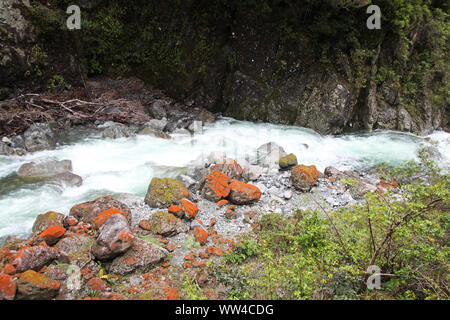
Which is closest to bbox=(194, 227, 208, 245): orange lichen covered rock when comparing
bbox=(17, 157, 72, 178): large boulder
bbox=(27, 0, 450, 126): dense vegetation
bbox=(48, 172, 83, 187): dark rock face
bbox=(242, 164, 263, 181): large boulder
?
bbox=(242, 164, 263, 181): large boulder

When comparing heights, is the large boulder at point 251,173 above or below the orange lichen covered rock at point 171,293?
above

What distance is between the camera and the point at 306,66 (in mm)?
10031

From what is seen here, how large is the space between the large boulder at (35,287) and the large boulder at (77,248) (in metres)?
0.51

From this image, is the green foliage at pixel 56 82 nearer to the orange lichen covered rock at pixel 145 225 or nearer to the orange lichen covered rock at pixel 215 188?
the orange lichen covered rock at pixel 215 188

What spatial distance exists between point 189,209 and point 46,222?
2462 mm

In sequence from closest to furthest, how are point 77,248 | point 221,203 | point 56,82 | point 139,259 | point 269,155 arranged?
point 139,259 → point 77,248 → point 221,203 → point 269,155 → point 56,82

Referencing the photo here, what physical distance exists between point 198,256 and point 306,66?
8.40m

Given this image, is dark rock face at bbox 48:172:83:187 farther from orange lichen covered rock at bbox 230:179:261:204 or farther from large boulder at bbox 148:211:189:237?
orange lichen covered rock at bbox 230:179:261:204

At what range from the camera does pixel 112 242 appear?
12.6 ft

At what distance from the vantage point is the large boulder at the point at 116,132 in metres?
9.03

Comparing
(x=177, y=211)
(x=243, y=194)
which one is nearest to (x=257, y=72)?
(x=243, y=194)

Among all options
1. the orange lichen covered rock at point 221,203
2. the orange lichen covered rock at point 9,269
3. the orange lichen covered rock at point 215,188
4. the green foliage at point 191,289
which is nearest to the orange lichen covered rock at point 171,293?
the green foliage at point 191,289

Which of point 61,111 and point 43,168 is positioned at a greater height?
point 61,111

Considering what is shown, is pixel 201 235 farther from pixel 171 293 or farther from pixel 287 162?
pixel 287 162
